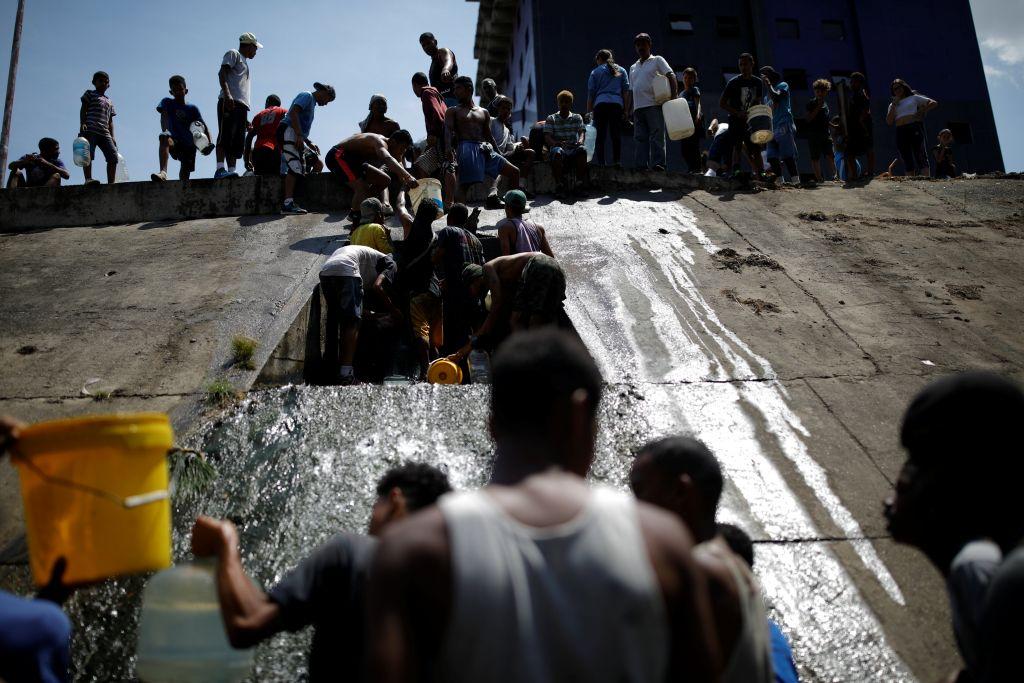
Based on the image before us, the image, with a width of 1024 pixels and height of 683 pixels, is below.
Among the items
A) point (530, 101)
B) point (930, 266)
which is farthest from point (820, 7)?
point (930, 266)

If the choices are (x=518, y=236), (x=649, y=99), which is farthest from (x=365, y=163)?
(x=649, y=99)

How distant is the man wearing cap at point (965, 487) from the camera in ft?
5.77

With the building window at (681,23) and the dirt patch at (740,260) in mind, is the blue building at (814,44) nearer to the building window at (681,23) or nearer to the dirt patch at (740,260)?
the building window at (681,23)

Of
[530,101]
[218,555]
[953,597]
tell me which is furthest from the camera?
[530,101]

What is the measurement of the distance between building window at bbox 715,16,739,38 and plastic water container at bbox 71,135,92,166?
21.5 metres

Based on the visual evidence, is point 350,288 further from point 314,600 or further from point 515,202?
point 314,600

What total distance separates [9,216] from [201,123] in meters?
2.79

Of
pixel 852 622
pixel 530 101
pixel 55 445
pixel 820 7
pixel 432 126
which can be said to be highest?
pixel 820 7

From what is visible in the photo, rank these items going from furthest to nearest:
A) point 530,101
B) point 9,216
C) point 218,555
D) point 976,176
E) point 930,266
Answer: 1. point 530,101
2. point 976,176
3. point 9,216
4. point 930,266
5. point 218,555

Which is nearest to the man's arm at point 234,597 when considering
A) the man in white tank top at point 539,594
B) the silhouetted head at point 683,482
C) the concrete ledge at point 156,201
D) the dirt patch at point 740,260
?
the man in white tank top at point 539,594

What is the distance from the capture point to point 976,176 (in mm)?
10953

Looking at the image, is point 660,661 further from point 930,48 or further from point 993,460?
point 930,48

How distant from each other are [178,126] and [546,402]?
34.8ft

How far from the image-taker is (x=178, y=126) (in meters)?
10.6
